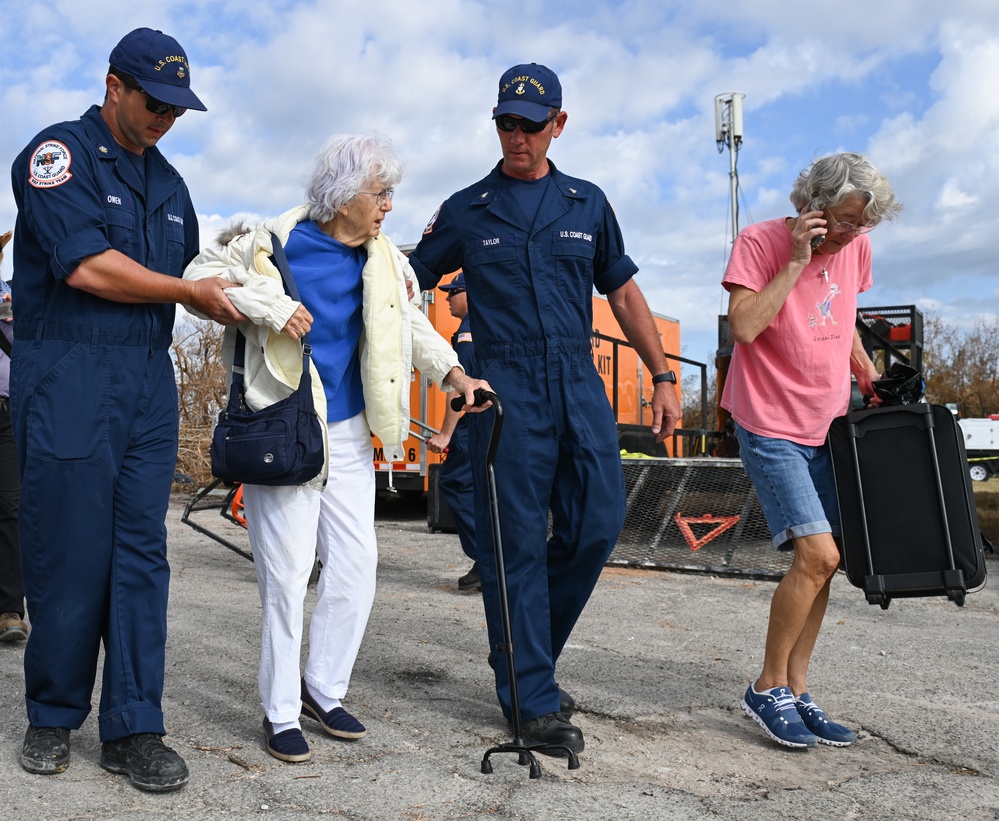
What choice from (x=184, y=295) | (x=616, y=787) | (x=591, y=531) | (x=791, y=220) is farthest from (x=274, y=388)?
(x=791, y=220)

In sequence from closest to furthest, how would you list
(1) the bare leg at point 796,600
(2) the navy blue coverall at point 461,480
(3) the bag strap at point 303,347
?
(3) the bag strap at point 303,347 → (1) the bare leg at point 796,600 → (2) the navy blue coverall at point 461,480

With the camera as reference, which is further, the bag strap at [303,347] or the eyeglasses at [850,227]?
the eyeglasses at [850,227]

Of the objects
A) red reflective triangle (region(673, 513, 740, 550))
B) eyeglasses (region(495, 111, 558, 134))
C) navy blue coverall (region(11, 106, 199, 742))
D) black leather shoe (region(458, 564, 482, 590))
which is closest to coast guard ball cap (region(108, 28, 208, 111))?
navy blue coverall (region(11, 106, 199, 742))

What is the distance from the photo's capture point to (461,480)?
6.45 metres

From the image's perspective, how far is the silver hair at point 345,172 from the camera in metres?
3.44

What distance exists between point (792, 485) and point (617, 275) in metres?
1.04

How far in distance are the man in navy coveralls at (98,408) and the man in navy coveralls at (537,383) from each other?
1.03 m

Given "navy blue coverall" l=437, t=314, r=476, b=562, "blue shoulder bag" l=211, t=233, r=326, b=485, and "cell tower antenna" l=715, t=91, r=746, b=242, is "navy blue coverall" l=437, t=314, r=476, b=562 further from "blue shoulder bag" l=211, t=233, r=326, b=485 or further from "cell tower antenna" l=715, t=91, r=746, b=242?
"cell tower antenna" l=715, t=91, r=746, b=242

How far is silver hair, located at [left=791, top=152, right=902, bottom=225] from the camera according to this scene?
354 cm

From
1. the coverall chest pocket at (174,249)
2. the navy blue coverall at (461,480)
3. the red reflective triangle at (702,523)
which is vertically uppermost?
the coverall chest pocket at (174,249)

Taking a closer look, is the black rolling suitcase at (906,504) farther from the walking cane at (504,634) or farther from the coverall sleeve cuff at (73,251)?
the coverall sleeve cuff at (73,251)

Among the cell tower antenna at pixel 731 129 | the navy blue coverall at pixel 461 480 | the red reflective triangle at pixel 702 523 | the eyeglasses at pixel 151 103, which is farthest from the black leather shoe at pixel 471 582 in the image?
the cell tower antenna at pixel 731 129

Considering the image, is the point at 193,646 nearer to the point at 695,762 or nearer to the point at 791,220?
the point at 695,762

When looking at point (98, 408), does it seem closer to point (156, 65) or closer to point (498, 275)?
point (156, 65)
